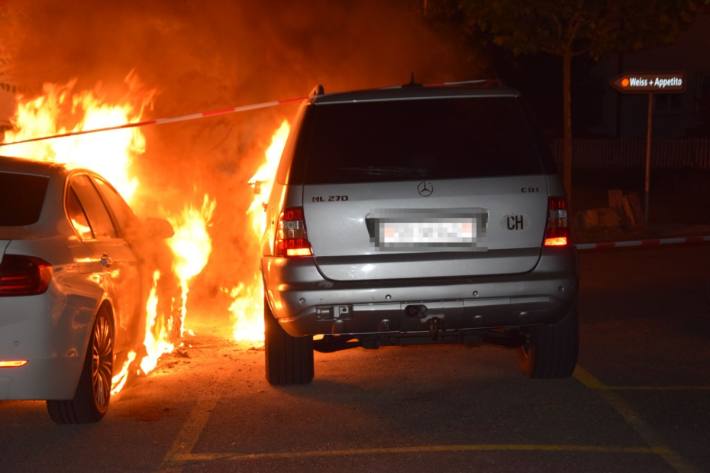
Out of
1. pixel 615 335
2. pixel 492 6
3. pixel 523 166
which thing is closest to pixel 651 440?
pixel 523 166

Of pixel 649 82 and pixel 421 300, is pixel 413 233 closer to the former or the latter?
pixel 421 300

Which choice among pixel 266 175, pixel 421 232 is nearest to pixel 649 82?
pixel 266 175

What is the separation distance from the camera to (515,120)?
26.0 feet

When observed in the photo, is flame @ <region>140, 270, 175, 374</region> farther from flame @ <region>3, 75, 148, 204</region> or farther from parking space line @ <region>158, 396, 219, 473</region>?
flame @ <region>3, 75, 148, 204</region>

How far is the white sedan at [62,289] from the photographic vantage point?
6590 millimetres

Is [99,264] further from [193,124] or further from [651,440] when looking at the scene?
[193,124]

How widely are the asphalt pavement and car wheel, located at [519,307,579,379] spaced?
0.09 meters

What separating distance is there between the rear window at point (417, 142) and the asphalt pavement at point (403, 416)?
4.63 ft

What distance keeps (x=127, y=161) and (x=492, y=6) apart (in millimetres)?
10261

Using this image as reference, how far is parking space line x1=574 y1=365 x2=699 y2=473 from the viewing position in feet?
20.2

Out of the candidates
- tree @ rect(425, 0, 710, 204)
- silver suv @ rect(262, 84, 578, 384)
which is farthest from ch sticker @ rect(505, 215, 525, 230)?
tree @ rect(425, 0, 710, 204)

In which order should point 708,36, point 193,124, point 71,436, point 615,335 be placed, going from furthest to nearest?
point 708,36, point 193,124, point 615,335, point 71,436

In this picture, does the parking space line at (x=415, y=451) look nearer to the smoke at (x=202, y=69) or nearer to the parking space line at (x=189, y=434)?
the parking space line at (x=189, y=434)

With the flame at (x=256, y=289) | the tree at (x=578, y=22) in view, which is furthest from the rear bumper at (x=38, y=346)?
the tree at (x=578, y=22)
